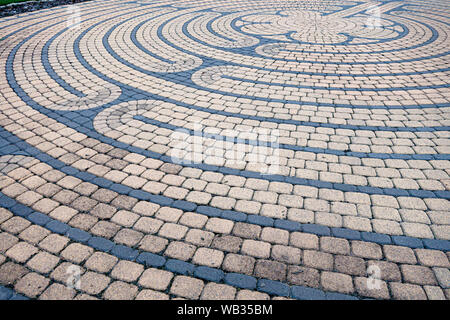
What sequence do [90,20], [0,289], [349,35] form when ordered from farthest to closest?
[90,20] → [349,35] → [0,289]

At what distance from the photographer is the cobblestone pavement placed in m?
2.86

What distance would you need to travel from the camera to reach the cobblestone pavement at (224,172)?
9.37ft

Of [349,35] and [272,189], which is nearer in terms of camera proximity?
[272,189]

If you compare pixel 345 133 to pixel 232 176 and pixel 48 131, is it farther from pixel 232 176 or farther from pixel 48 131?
pixel 48 131

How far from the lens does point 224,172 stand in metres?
4.09

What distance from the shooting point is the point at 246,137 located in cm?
472

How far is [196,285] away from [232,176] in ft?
5.10

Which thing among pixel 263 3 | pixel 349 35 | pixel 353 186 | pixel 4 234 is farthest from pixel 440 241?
pixel 263 3

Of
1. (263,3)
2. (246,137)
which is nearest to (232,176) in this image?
(246,137)

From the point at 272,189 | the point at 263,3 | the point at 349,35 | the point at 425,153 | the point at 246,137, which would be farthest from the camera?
the point at 263,3

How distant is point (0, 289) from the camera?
2691 millimetres

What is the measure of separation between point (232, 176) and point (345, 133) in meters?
1.92

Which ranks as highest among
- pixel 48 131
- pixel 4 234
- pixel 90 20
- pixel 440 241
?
pixel 90 20

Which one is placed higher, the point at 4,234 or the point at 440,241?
the point at 4,234
